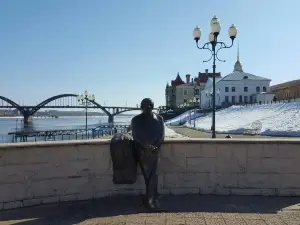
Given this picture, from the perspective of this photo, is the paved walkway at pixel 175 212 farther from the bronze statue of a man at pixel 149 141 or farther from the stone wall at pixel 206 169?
the bronze statue of a man at pixel 149 141

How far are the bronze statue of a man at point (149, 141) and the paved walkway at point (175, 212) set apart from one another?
31 cm

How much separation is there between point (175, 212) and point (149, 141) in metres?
1.08

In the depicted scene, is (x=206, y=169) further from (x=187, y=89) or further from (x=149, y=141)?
(x=187, y=89)

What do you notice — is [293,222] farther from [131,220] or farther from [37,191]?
[37,191]

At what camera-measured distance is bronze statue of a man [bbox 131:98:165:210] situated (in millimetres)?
4910

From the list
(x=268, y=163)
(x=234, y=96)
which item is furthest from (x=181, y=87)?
(x=268, y=163)

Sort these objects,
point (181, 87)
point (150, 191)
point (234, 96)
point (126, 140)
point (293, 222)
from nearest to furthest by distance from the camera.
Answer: point (293, 222), point (150, 191), point (126, 140), point (234, 96), point (181, 87)

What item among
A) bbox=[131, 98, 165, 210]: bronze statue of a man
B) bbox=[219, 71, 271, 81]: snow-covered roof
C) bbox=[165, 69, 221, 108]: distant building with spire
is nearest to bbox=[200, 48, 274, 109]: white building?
bbox=[219, 71, 271, 81]: snow-covered roof

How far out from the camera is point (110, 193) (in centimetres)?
543

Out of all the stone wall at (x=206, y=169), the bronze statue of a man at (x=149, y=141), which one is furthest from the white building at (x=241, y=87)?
the bronze statue of a man at (x=149, y=141)

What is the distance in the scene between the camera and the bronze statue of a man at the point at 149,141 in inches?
193

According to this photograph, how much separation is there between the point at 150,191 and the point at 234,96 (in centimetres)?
9774

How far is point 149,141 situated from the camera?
4898 mm

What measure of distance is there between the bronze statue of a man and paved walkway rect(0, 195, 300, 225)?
0.31m
